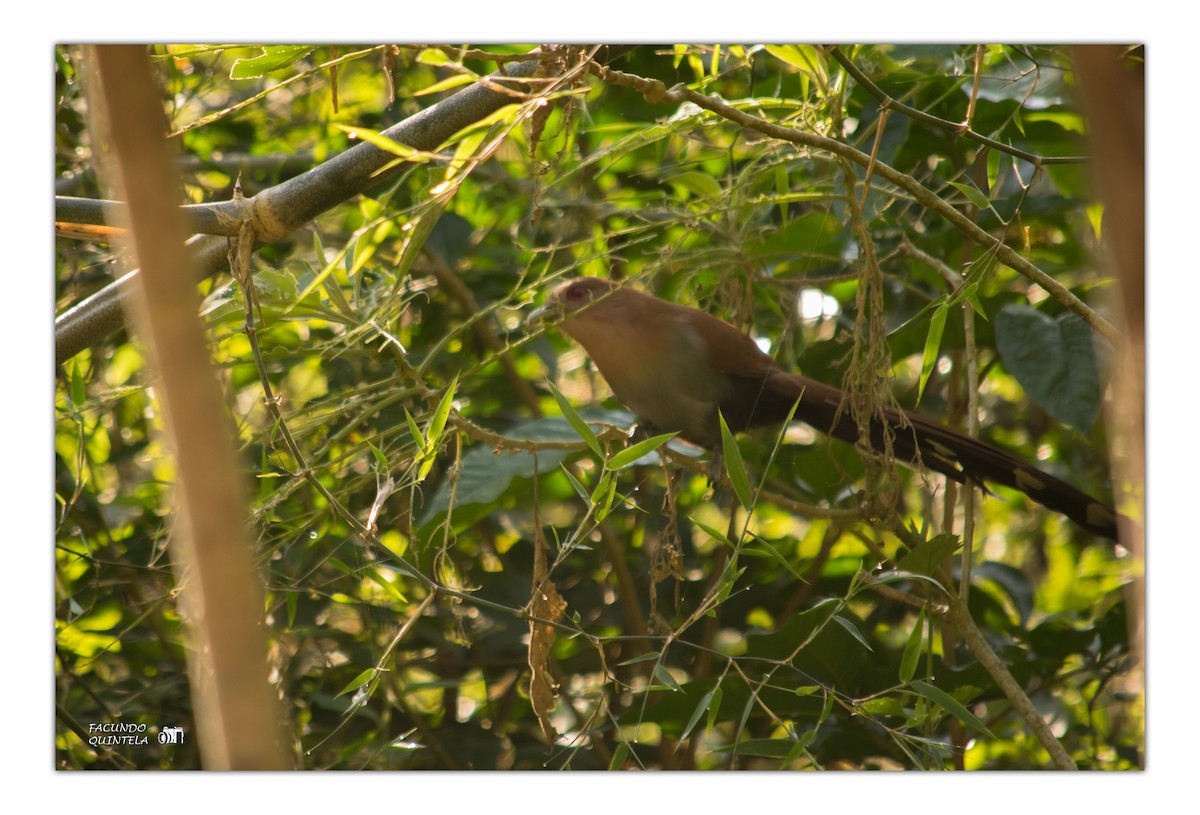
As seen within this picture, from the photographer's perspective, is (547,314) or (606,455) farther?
(547,314)

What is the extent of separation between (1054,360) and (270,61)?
1.05 m

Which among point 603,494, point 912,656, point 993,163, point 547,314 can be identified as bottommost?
point 912,656

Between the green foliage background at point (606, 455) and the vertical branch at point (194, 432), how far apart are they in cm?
50

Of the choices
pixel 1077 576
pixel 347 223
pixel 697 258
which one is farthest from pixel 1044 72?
pixel 347 223

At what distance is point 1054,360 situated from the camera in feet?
4.38

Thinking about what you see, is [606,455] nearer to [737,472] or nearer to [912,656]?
[737,472]

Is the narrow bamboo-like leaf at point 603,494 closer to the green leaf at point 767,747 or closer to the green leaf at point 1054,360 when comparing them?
the green leaf at point 767,747

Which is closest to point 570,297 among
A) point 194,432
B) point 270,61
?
point 270,61

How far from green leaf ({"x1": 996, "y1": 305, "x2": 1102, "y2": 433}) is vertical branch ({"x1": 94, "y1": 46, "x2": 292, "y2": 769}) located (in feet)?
3.58

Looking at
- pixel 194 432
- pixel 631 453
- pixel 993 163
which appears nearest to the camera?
pixel 194 432
